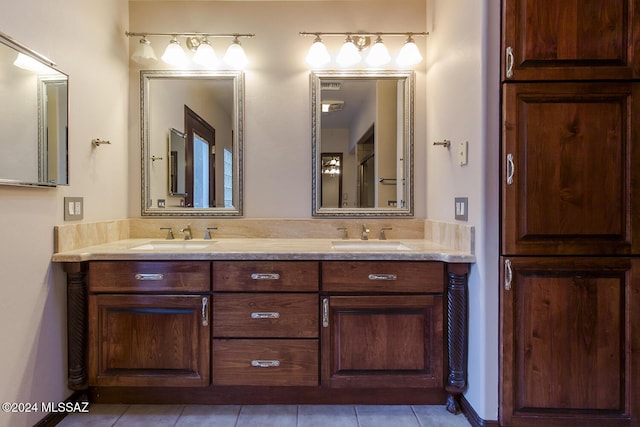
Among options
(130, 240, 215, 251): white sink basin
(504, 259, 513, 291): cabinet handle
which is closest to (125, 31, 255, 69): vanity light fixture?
(130, 240, 215, 251): white sink basin

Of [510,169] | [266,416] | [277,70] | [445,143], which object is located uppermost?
[277,70]

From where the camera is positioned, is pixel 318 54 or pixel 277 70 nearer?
pixel 318 54

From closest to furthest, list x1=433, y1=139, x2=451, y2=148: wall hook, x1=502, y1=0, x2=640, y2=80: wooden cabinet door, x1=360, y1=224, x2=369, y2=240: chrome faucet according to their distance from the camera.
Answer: x1=502, y1=0, x2=640, y2=80: wooden cabinet door → x1=433, y1=139, x2=451, y2=148: wall hook → x1=360, y1=224, x2=369, y2=240: chrome faucet

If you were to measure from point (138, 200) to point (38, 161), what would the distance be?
0.81 meters

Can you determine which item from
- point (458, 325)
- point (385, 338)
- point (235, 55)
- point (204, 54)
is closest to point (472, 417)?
point (458, 325)

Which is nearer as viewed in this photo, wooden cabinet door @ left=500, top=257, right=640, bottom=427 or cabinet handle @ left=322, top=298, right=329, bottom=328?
wooden cabinet door @ left=500, top=257, right=640, bottom=427

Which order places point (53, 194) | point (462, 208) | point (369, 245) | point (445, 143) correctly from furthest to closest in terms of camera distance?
point (369, 245) → point (445, 143) → point (462, 208) → point (53, 194)

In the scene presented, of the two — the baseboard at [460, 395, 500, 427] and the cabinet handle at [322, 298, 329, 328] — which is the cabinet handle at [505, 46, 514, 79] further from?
the baseboard at [460, 395, 500, 427]

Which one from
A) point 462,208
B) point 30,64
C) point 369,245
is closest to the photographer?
point 30,64

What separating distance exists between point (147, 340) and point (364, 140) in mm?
1649

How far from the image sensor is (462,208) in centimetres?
172

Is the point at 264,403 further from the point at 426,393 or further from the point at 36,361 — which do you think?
the point at 36,361

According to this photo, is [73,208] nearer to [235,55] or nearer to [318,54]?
[235,55]

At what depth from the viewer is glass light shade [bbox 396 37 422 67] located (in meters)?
2.17
